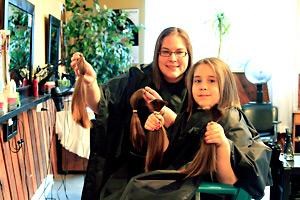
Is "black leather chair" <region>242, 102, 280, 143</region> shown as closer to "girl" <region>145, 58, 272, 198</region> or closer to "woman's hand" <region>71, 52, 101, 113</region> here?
"girl" <region>145, 58, 272, 198</region>

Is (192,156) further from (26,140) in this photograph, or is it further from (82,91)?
(26,140)

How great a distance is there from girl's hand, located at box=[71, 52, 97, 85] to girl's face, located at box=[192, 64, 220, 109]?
0.47m

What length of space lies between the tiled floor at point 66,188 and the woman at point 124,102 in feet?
5.33

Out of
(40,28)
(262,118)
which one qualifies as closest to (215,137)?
(40,28)

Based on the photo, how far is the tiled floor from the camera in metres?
3.46

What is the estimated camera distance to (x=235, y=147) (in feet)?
5.36

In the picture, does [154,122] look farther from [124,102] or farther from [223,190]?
[223,190]

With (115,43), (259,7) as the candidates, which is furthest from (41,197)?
(259,7)

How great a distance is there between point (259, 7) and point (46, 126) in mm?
2970

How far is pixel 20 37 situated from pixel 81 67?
1.05m

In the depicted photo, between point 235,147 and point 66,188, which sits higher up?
point 235,147

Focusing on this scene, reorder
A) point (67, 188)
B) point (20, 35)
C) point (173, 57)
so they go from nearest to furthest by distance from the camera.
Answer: point (173, 57), point (20, 35), point (67, 188)

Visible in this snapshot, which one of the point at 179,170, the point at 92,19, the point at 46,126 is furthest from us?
the point at 92,19

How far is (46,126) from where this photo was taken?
359cm
